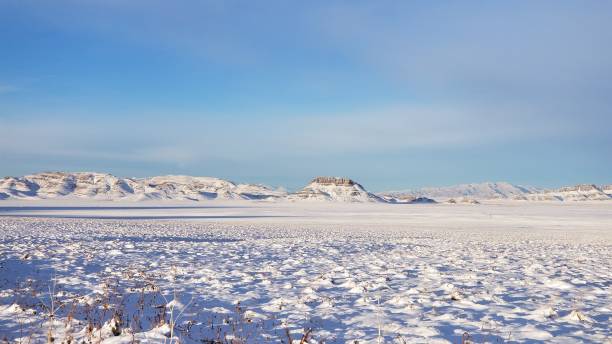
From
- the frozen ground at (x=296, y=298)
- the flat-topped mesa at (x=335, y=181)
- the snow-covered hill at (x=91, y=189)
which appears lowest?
the frozen ground at (x=296, y=298)

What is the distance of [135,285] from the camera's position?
9.72 meters

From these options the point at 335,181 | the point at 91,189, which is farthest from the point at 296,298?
the point at 335,181

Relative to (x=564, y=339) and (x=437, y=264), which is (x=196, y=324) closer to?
(x=564, y=339)

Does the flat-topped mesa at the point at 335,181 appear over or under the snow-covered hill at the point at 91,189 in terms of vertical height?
over

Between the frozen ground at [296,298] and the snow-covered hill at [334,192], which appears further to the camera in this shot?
the snow-covered hill at [334,192]

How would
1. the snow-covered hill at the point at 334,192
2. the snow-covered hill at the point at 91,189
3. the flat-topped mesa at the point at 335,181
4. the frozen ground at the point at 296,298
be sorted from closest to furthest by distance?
the frozen ground at the point at 296,298 < the snow-covered hill at the point at 91,189 < the snow-covered hill at the point at 334,192 < the flat-topped mesa at the point at 335,181

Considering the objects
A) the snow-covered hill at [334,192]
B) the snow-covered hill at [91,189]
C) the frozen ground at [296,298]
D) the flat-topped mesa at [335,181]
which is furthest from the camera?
the flat-topped mesa at [335,181]

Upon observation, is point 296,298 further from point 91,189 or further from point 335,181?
point 335,181

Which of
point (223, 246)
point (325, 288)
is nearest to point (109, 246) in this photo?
point (223, 246)

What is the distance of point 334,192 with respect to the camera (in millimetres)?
174875

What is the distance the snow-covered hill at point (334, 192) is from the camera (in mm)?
164250

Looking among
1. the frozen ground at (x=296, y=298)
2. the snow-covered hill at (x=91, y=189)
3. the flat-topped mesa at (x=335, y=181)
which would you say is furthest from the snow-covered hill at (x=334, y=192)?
the frozen ground at (x=296, y=298)

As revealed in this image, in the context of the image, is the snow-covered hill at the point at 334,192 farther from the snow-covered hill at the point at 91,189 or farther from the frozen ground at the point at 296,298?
the frozen ground at the point at 296,298

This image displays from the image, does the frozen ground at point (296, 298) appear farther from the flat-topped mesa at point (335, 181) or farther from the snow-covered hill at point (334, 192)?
the flat-topped mesa at point (335, 181)
